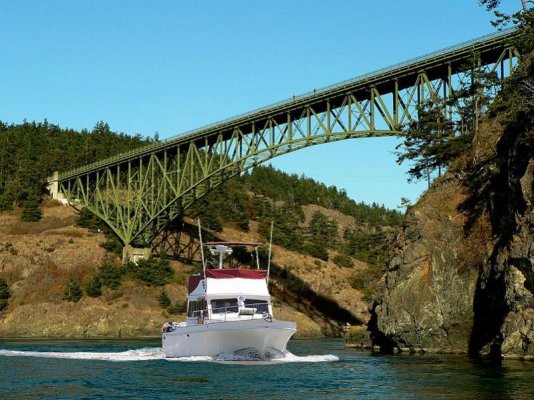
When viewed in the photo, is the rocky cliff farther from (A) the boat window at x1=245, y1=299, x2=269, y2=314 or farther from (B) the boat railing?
(B) the boat railing

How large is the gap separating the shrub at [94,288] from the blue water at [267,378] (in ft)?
151

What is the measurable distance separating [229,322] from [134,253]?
56.6 metres

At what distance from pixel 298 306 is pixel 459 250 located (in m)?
49.4

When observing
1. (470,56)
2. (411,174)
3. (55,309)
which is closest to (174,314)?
(55,309)

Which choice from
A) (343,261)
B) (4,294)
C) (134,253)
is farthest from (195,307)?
(343,261)

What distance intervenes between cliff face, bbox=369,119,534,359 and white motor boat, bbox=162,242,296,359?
31.2 ft

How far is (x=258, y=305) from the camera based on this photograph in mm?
44688

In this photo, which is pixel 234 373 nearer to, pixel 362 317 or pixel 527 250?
pixel 527 250

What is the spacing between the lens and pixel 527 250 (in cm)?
3750

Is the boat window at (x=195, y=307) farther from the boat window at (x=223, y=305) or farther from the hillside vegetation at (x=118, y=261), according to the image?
the hillside vegetation at (x=118, y=261)

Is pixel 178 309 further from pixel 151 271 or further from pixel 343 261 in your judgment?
pixel 343 261

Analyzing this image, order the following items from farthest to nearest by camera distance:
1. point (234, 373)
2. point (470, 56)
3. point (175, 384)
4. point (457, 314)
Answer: point (470, 56) < point (457, 314) < point (234, 373) < point (175, 384)

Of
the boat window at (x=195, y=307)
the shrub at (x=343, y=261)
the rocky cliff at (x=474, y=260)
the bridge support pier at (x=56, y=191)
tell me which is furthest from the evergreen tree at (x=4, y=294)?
the rocky cliff at (x=474, y=260)

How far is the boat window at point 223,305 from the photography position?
4384 centimetres
